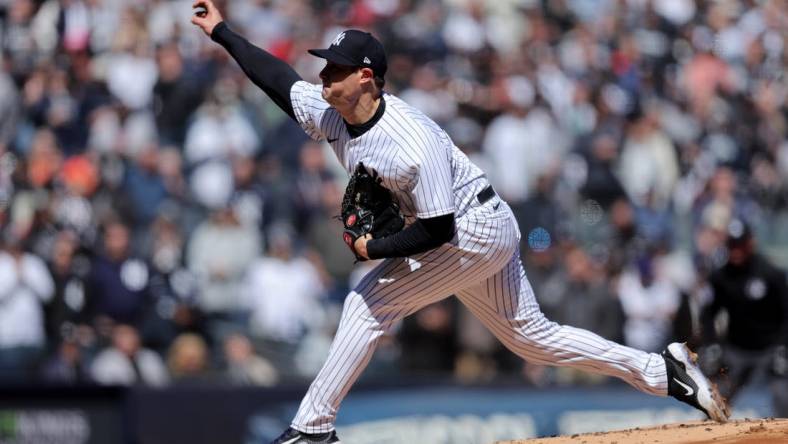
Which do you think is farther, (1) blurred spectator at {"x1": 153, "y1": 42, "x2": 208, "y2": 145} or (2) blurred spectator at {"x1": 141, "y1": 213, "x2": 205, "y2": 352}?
(1) blurred spectator at {"x1": 153, "y1": 42, "x2": 208, "y2": 145}

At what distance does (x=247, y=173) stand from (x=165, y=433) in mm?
2506

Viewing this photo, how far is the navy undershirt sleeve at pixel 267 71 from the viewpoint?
231 inches

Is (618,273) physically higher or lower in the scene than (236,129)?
lower

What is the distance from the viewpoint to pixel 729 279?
9.27 meters

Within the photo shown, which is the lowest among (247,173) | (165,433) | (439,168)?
(165,433)

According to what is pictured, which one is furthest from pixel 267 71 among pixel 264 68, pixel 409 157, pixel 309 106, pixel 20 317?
pixel 20 317

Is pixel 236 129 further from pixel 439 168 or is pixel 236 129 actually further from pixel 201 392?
pixel 439 168

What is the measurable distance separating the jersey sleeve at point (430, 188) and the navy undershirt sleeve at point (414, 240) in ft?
0.14

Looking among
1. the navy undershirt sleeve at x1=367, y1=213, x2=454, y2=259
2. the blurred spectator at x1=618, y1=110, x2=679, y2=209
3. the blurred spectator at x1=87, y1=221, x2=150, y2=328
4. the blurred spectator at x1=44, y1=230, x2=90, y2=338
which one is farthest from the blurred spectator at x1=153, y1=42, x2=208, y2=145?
the navy undershirt sleeve at x1=367, y1=213, x2=454, y2=259

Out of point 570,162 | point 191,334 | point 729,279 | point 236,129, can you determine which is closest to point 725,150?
point 570,162

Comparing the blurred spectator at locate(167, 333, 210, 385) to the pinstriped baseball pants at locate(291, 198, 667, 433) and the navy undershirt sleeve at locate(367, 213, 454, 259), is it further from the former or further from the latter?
the navy undershirt sleeve at locate(367, 213, 454, 259)

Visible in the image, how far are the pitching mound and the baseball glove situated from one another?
5.10 feet

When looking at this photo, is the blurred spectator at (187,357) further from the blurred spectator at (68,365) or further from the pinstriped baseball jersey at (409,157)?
the pinstriped baseball jersey at (409,157)

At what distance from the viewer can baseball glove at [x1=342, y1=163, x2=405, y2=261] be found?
Result: 5477 mm
